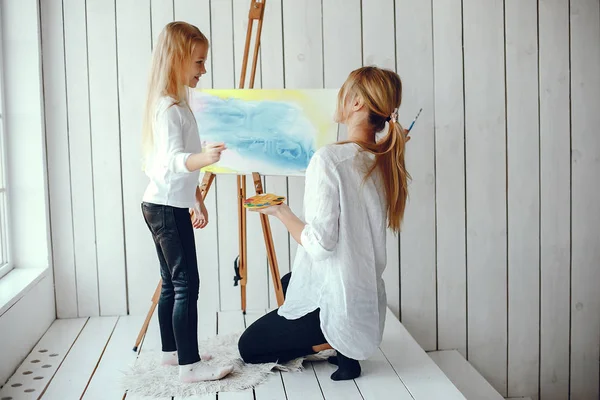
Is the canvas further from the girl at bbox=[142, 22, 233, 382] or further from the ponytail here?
the ponytail

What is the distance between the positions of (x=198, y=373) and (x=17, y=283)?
106 cm

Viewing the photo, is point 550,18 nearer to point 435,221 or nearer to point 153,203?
point 435,221

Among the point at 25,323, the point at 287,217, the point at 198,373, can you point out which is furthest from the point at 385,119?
the point at 25,323

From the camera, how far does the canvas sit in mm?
3104

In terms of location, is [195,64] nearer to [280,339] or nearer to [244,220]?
[244,220]

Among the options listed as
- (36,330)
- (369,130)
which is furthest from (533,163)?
(36,330)

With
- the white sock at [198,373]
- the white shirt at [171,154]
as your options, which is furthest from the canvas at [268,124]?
the white sock at [198,373]

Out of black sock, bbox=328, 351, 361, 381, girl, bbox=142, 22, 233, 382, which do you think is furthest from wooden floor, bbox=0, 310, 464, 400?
girl, bbox=142, 22, 233, 382

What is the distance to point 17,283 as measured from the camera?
3.04 m

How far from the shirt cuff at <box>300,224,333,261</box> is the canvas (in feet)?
2.58

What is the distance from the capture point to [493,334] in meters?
3.73

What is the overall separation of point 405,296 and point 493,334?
0.55 m

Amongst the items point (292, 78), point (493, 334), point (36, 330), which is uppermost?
point (292, 78)

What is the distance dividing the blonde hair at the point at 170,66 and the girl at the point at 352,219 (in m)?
0.54
